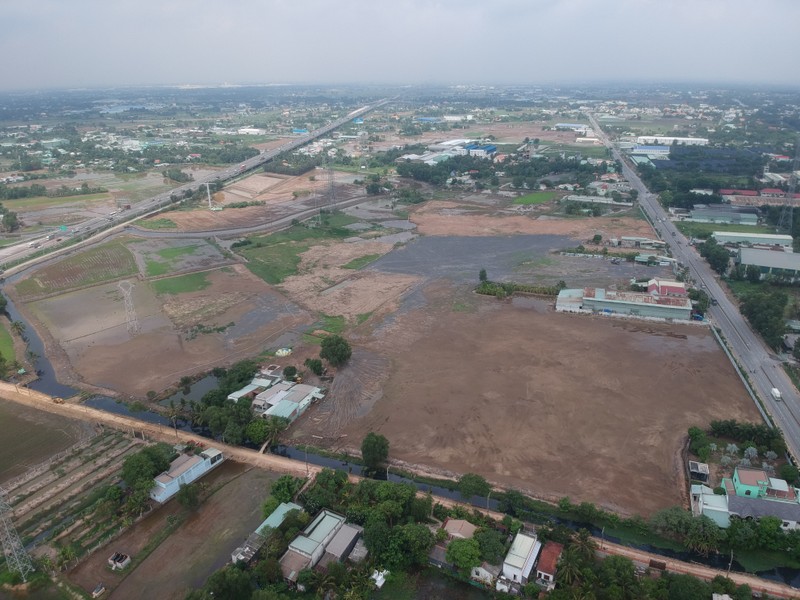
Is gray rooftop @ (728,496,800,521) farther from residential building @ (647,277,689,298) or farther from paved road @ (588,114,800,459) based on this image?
residential building @ (647,277,689,298)

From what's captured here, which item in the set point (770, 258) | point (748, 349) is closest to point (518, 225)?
point (770, 258)

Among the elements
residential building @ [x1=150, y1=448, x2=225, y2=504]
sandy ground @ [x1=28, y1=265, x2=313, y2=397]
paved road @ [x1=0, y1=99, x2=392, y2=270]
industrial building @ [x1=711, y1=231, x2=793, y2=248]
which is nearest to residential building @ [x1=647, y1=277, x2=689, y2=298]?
industrial building @ [x1=711, y1=231, x2=793, y2=248]

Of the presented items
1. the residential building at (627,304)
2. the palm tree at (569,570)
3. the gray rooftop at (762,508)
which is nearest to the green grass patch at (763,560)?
the gray rooftop at (762,508)

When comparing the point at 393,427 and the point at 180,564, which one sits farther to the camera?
the point at 393,427

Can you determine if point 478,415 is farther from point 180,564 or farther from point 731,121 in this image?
point 731,121

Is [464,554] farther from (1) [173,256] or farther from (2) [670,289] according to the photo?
(1) [173,256]

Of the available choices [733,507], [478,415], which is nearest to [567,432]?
[478,415]
